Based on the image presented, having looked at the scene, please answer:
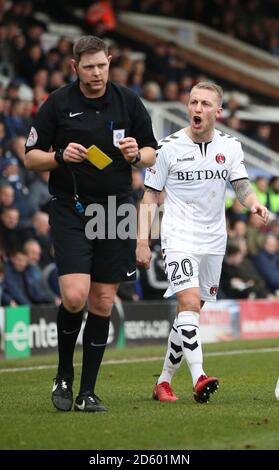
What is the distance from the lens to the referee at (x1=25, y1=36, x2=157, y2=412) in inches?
331

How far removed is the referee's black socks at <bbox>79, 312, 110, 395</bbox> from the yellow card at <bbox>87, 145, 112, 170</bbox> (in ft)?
3.69

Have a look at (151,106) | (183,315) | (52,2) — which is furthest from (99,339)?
(52,2)

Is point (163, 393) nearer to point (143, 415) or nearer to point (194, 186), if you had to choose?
point (143, 415)

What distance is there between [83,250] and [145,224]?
1.05m

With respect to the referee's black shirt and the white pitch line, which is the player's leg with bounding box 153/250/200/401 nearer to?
the referee's black shirt

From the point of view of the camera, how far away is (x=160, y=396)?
9.67 meters

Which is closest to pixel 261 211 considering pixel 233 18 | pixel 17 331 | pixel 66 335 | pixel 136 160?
pixel 136 160

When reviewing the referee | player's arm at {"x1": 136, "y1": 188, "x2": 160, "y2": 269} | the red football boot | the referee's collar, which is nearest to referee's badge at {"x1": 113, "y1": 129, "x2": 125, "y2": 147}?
the referee

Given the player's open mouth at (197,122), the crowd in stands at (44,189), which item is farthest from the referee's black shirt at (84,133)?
the crowd in stands at (44,189)

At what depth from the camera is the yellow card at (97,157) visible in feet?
A: 27.6

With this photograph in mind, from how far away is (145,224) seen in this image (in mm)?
9414

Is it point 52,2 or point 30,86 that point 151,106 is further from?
point 52,2

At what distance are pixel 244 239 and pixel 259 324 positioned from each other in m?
1.81

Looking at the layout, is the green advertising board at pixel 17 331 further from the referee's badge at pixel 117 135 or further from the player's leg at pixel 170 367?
the referee's badge at pixel 117 135
